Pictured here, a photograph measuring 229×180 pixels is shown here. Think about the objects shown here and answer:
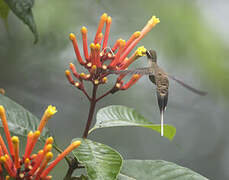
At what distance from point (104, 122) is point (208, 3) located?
2717 mm

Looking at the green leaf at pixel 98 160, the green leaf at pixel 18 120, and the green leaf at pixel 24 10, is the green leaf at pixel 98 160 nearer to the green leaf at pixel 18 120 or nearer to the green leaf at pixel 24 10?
the green leaf at pixel 18 120

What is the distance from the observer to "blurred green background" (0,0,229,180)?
3.22 meters

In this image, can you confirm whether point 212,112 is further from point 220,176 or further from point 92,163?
point 92,163

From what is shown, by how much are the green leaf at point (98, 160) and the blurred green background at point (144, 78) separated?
157 centimetres

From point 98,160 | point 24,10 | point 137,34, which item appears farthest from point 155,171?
point 24,10

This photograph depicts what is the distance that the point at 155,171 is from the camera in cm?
125

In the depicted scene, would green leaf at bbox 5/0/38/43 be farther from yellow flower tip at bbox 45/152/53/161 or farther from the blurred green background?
the blurred green background

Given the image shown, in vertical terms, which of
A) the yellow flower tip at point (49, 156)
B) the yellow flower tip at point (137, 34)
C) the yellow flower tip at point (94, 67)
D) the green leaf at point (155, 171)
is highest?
the yellow flower tip at point (137, 34)

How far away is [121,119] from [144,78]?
229 cm

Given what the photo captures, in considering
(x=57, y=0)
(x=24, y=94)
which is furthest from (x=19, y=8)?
(x=24, y=94)

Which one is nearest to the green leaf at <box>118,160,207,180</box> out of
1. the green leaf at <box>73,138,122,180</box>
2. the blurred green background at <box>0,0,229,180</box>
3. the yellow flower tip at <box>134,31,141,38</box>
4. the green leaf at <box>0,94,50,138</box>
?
the green leaf at <box>73,138,122,180</box>

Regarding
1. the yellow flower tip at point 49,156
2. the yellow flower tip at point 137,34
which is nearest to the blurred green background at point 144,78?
the yellow flower tip at point 137,34

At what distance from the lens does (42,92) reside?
345 centimetres

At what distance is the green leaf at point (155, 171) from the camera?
4.02 ft
